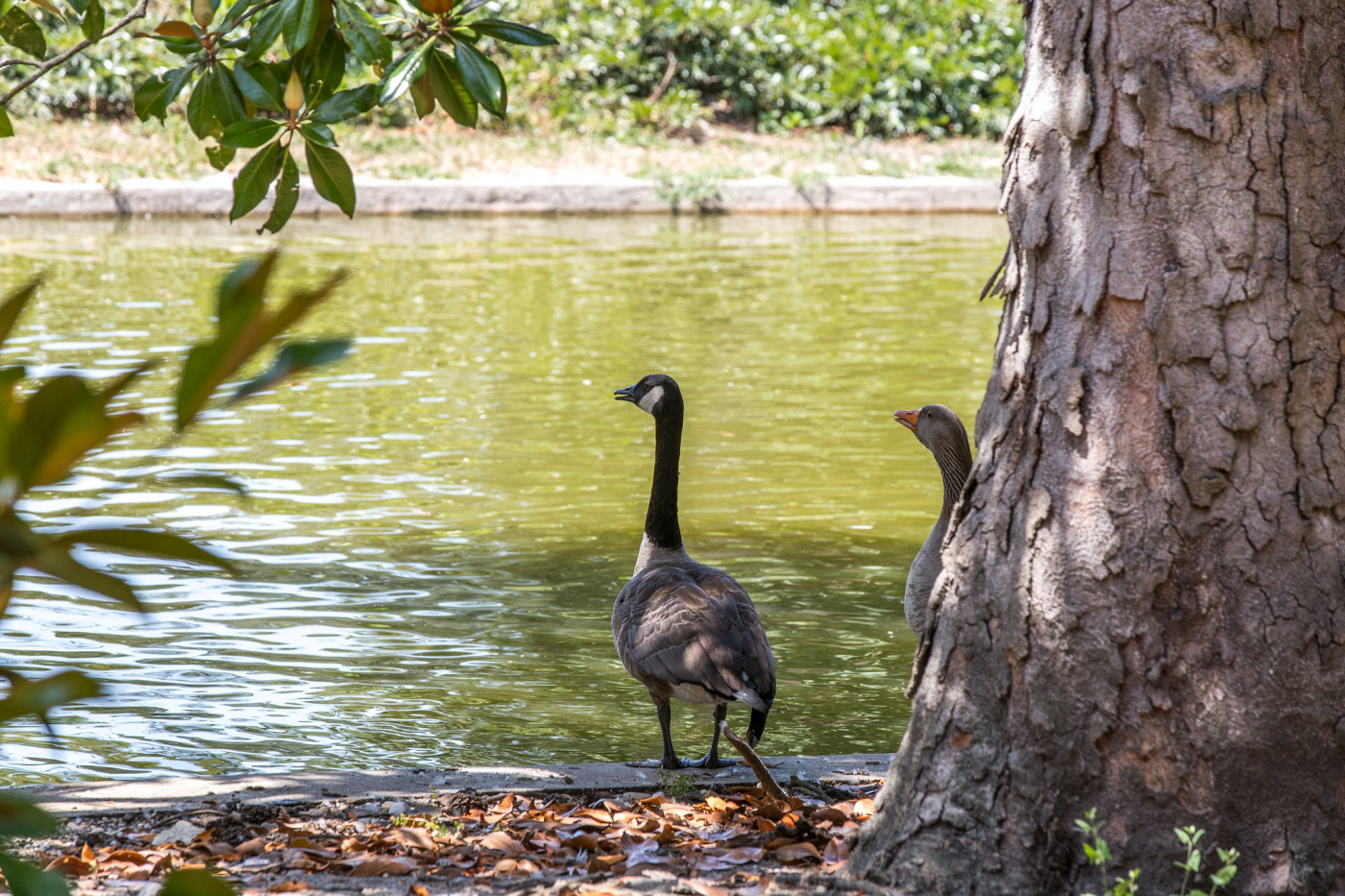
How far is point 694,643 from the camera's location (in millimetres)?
4465

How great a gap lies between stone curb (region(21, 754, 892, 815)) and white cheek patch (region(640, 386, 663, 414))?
186 cm

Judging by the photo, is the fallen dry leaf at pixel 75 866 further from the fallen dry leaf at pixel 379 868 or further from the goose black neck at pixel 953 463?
the goose black neck at pixel 953 463

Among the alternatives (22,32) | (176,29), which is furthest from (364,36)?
(22,32)

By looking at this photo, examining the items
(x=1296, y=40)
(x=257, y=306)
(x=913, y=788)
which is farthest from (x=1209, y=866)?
(x=257, y=306)

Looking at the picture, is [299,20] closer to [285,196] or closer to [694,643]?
[285,196]

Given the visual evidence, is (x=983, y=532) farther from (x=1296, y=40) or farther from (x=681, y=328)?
(x=681, y=328)

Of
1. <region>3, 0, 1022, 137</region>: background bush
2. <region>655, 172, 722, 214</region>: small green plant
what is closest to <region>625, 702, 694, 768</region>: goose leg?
<region>655, 172, 722, 214</region>: small green plant

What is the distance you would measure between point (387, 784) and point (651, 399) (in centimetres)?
225

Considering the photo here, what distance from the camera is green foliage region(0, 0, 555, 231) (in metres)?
4.09

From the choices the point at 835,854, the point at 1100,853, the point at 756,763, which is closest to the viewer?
the point at 1100,853

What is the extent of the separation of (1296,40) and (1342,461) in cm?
87

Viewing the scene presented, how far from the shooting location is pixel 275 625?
21.5 feet

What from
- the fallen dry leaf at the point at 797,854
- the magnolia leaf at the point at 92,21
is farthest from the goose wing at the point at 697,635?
the magnolia leaf at the point at 92,21

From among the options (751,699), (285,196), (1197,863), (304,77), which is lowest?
(751,699)
